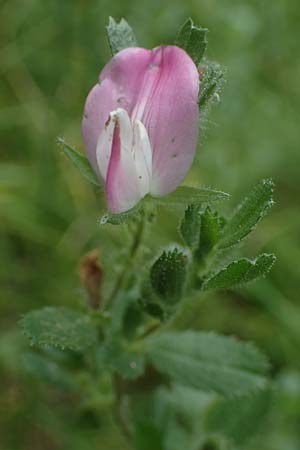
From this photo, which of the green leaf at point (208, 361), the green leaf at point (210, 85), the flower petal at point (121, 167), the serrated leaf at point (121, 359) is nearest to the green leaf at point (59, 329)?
the serrated leaf at point (121, 359)

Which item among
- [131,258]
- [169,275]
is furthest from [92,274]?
[169,275]

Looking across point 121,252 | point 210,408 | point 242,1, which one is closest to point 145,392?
point 210,408

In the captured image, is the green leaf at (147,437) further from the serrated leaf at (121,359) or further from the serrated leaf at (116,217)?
the serrated leaf at (116,217)

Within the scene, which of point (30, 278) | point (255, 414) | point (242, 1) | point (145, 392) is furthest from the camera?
point (242, 1)

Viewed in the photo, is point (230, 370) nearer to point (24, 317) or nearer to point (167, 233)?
point (24, 317)

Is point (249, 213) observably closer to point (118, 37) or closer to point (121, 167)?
point (121, 167)

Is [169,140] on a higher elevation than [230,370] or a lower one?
higher
